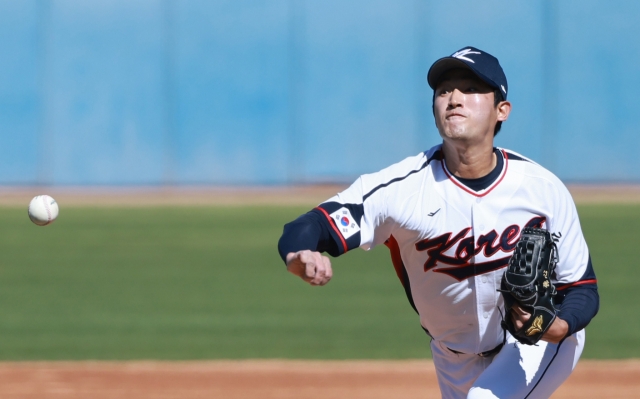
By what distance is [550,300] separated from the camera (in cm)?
327

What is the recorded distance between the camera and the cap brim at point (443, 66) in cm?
355

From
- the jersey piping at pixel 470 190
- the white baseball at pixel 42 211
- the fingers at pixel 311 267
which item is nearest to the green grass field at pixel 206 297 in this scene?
the white baseball at pixel 42 211

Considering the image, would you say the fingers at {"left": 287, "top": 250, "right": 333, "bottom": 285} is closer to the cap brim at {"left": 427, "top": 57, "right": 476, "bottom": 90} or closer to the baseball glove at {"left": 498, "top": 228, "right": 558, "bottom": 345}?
the baseball glove at {"left": 498, "top": 228, "right": 558, "bottom": 345}

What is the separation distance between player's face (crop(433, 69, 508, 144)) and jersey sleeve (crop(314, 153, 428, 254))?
0.80 ft

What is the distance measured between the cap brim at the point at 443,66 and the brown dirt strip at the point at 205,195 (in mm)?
14100

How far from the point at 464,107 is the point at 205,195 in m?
16.7

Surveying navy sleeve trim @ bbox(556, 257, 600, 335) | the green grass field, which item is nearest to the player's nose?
navy sleeve trim @ bbox(556, 257, 600, 335)

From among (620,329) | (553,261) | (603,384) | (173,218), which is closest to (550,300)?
(553,261)

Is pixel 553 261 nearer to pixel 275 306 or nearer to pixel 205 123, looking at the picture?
pixel 275 306

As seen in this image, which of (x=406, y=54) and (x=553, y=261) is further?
(x=406, y=54)

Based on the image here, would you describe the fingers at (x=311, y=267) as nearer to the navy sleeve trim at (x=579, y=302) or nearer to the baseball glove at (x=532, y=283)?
the baseball glove at (x=532, y=283)

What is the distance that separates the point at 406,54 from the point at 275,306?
11.6 metres

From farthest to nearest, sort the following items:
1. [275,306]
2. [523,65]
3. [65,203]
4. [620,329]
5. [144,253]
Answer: [523,65], [65,203], [144,253], [275,306], [620,329]

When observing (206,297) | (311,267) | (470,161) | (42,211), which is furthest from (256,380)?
(311,267)
